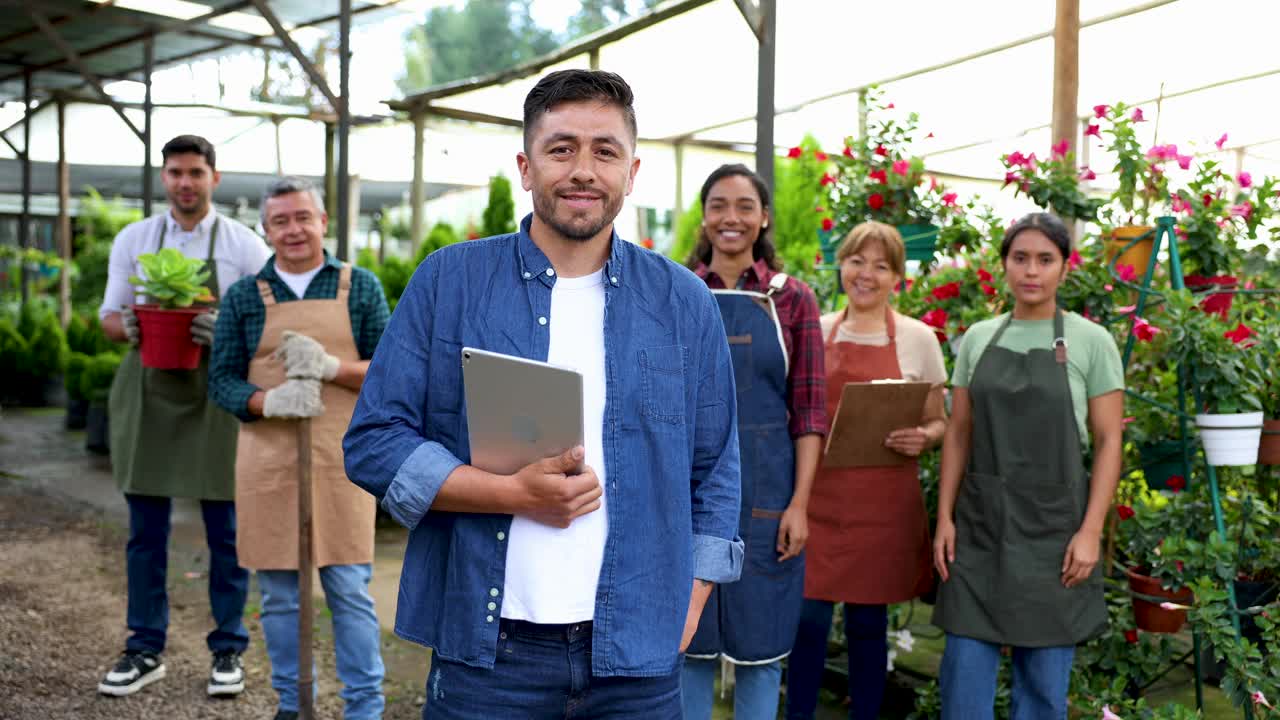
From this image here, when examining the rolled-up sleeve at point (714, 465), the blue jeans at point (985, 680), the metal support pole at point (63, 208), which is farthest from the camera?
the metal support pole at point (63, 208)

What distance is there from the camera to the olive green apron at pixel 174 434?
3.96 meters

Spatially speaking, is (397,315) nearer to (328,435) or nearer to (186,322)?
(328,435)

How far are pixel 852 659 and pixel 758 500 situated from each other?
79cm

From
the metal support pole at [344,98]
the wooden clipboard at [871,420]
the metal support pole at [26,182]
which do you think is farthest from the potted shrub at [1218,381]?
the metal support pole at [26,182]

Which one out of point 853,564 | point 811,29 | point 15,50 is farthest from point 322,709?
point 15,50

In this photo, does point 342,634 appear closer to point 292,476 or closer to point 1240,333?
point 292,476

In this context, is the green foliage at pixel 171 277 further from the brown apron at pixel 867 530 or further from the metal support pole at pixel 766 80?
the brown apron at pixel 867 530

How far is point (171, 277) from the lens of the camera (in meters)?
3.64

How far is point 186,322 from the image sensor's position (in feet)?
12.3

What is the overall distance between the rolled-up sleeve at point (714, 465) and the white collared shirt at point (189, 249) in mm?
2654

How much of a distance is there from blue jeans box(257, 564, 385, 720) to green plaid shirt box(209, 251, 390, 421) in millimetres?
547

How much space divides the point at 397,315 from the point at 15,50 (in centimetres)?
1311

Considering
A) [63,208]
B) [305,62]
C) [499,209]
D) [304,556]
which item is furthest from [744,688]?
[63,208]

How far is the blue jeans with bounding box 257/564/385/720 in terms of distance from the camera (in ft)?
11.1
